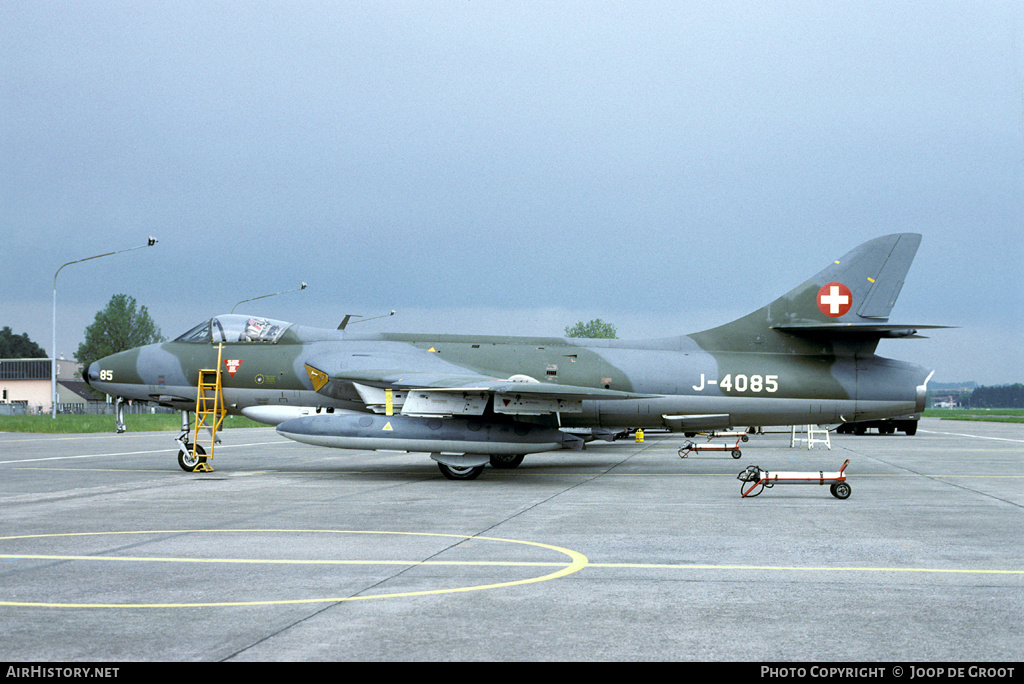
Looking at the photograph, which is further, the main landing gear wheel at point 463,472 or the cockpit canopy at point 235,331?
the cockpit canopy at point 235,331

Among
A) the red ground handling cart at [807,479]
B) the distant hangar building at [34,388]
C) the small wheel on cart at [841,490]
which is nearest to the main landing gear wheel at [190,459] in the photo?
the red ground handling cart at [807,479]

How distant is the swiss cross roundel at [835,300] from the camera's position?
720 inches

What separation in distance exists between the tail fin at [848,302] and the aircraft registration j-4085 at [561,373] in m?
0.03

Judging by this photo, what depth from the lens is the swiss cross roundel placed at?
1828 cm

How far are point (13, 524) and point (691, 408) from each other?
43.2 ft

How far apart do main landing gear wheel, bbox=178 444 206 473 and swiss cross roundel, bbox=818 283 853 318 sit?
47.4 ft

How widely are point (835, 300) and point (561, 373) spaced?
20.8 feet

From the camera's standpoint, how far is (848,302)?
18.3 m

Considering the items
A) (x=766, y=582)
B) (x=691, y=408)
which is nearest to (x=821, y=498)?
(x=691, y=408)

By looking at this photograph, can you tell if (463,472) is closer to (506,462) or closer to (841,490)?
(506,462)

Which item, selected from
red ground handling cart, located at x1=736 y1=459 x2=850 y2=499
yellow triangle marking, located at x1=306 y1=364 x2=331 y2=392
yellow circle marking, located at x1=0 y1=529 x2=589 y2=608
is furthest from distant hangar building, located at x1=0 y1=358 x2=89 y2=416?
red ground handling cart, located at x1=736 y1=459 x2=850 y2=499

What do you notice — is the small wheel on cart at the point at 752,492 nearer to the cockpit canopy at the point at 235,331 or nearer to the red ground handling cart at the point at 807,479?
the red ground handling cart at the point at 807,479

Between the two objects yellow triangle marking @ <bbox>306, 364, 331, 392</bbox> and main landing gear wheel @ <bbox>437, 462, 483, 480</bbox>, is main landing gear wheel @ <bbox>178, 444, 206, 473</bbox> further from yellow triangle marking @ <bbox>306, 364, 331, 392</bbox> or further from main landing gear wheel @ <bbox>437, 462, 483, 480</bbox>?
main landing gear wheel @ <bbox>437, 462, 483, 480</bbox>
